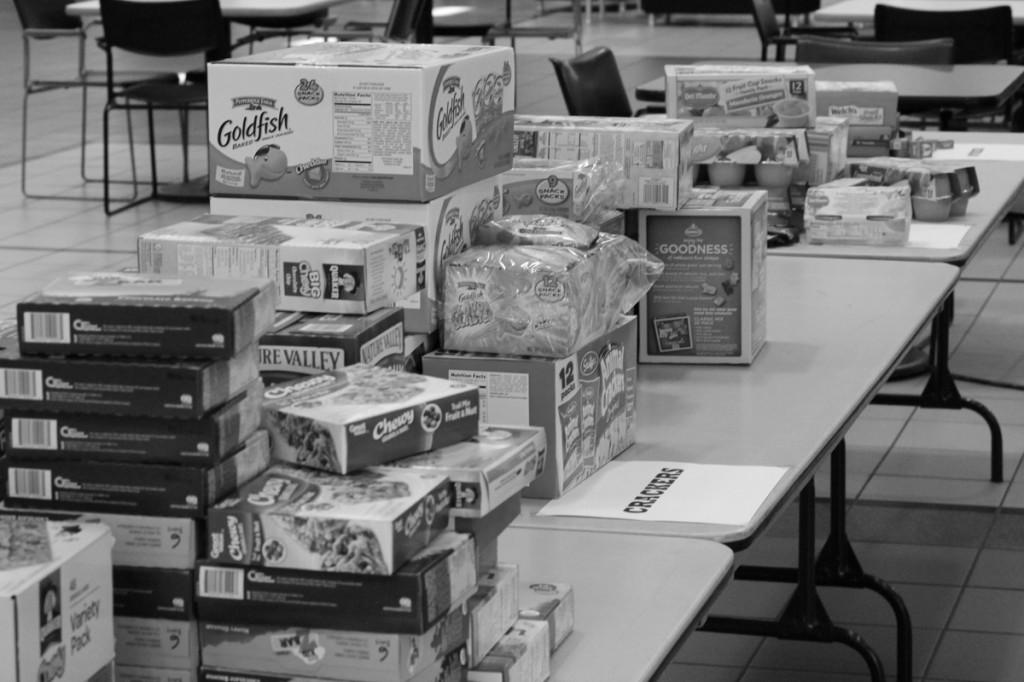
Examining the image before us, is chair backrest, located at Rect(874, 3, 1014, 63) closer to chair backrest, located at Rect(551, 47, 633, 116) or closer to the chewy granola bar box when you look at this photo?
chair backrest, located at Rect(551, 47, 633, 116)

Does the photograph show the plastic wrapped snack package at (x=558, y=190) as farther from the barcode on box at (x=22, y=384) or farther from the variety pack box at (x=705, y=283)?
the barcode on box at (x=22, y=384)

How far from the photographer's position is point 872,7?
7.32 m

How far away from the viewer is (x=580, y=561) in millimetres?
1891

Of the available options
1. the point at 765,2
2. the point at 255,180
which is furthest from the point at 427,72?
the point at 765,2

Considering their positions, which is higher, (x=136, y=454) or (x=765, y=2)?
(x=765, y=2)

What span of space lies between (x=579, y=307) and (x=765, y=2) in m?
6.10

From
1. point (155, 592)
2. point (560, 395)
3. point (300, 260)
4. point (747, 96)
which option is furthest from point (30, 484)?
point (747, 96)

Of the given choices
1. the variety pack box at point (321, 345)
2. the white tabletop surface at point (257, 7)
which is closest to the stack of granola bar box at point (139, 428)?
the variety pack box at point (321, 345)

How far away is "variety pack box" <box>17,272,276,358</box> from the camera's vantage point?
4.64 feet

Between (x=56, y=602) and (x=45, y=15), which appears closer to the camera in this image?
(x=56, y=602)

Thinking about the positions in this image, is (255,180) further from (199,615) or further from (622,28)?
(622,28)

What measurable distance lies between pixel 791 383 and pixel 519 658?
1.12 meters

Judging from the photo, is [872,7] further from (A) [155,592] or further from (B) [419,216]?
(A) [155,592]

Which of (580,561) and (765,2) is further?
(765,2)
